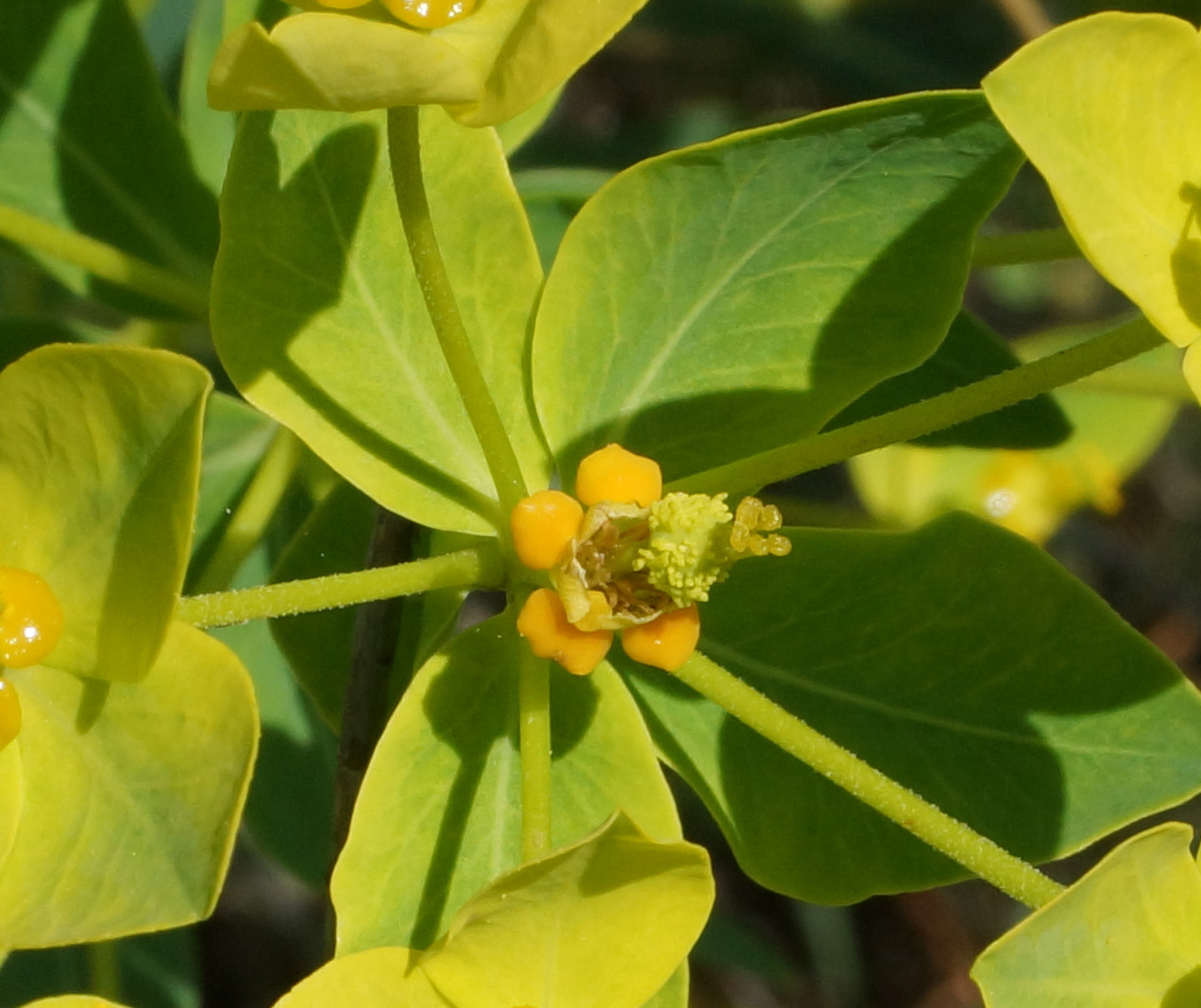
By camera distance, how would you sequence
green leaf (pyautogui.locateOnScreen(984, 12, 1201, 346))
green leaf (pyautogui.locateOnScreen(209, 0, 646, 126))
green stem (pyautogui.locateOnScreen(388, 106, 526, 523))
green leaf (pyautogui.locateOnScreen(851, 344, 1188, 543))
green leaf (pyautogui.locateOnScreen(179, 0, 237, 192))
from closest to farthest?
green leaf (pyautogui.locateOnScreen(209, 0, 646, 126)), green leaf (pyautogui.locateOnScreen(984, 12, 1201, 346)), green stem (pyautogui.locateOnScreen(388, 106, 526, 523)), green leaf (pyautogui.locateOnScreen(179, 0, 237, 192)), green leaf (pyautogui.locateOnScreen(851, 344, 1188, 543))

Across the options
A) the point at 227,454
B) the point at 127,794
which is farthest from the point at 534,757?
the point at 227,454

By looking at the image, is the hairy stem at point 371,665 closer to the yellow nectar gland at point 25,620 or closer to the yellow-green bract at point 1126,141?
the yellow nectar gland at point 25,620

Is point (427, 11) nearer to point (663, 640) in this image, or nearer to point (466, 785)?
point (663, 640)

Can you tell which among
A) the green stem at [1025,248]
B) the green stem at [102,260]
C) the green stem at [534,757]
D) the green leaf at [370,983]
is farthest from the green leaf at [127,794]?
the green stem at [1025,248]

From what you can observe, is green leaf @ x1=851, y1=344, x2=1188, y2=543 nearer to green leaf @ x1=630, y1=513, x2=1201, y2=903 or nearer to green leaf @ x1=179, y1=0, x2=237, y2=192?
green leaf @ x1=179, y1=0, x2=237, y2=192

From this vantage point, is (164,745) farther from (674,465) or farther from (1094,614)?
(1094,614)

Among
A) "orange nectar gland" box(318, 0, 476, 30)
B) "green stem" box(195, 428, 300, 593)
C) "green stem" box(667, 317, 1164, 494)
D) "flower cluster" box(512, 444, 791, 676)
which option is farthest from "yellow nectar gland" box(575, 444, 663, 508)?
"green stem" box(195, 428, 300, 593)

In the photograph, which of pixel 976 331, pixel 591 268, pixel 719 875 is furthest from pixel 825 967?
pixel 591 268
